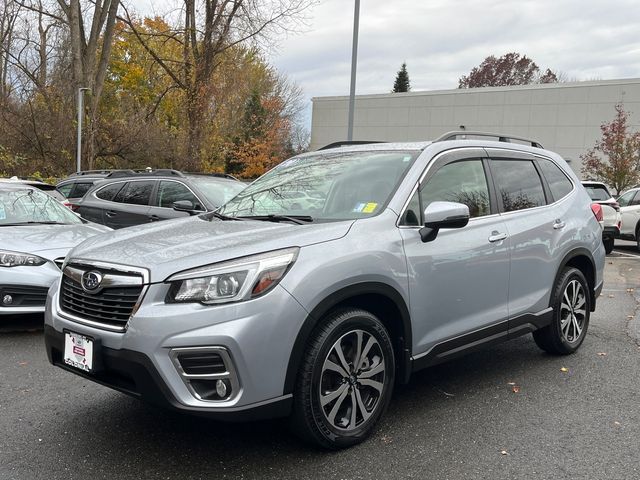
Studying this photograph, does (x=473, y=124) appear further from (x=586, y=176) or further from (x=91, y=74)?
(x=91, y=74)

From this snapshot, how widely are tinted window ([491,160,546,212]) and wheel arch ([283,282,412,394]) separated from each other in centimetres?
144

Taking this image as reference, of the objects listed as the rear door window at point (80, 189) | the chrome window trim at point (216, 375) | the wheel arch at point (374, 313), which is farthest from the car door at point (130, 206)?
the chrome window trim at point (216, 375)

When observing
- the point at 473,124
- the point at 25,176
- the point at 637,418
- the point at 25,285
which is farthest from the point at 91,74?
the point at 473,124

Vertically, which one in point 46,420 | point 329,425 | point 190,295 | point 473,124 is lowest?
point 46,420

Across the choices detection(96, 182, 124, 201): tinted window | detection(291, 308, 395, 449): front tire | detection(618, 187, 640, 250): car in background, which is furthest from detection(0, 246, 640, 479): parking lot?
detection(618, 187, 640, 250): car in background

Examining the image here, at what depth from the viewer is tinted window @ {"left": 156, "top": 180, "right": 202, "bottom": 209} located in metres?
8.53

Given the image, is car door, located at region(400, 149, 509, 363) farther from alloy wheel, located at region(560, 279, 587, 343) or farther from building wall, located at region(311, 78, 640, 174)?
building wall, located at region(311, 78, 640, 174)

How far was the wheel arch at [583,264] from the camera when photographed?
4.79 m

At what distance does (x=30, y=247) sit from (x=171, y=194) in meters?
3.30

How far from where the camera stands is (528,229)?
4418 mm

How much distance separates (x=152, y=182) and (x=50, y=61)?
2817 cm

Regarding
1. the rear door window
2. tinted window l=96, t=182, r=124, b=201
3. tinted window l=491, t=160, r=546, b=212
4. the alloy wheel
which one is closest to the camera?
tinted window l=491, t=160, r=546, b=212

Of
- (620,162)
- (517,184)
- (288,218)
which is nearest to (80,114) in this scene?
(517,184)

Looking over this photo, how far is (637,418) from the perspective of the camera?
12.4 feet
